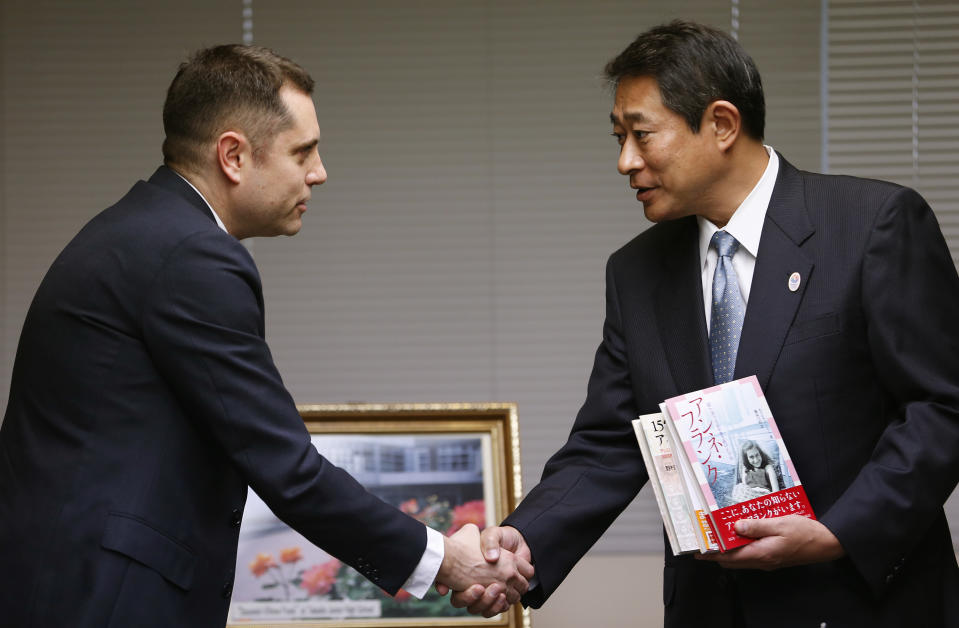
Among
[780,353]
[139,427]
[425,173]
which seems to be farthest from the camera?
[425,173]

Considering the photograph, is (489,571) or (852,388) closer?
(852,388)

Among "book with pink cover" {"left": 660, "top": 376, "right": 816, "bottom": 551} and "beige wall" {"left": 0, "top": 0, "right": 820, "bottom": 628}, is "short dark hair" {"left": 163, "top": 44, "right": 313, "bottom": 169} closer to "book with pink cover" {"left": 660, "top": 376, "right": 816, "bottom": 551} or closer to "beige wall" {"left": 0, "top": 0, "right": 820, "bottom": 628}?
"book with pink cover" {"left": 660, "top": 376, "right": 816, "bottom": 551}

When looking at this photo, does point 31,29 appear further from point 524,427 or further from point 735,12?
point 735,12

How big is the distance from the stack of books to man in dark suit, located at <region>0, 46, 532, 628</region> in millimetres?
645

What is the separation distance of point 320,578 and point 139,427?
5.77 feet

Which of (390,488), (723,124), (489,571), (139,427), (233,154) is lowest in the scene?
(489,571)

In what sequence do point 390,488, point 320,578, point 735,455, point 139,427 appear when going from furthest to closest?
point 390,488
point 320,578
point 735,455
point 139,427

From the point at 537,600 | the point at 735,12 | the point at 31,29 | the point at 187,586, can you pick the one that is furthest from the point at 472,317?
the point at 187,586

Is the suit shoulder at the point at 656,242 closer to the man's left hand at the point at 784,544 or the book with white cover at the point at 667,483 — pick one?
the book with white cover at the point at 667,483

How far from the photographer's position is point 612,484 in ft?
7.88

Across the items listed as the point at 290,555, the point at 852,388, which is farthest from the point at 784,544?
the point at 290,555

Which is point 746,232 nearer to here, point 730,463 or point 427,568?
point 730,463

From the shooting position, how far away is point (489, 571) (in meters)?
2.36

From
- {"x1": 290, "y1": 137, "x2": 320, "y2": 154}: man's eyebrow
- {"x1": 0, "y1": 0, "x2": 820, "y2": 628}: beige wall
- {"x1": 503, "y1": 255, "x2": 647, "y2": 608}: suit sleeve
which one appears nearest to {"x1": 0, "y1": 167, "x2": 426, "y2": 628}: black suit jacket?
{"x1": 290, "y1": 137, "x2": 320, "y2": 154}: man's eyebrow
